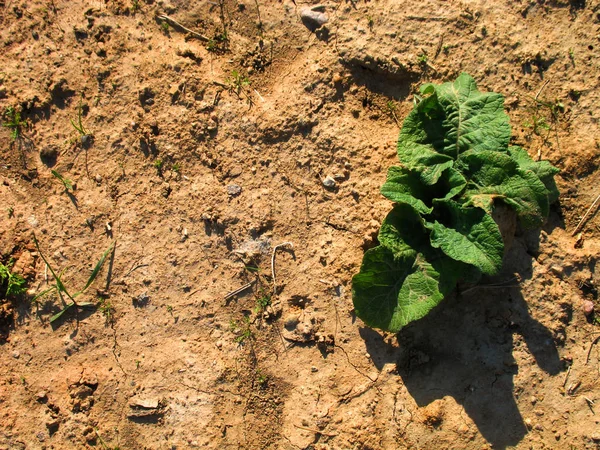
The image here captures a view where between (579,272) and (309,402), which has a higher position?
(579,272)

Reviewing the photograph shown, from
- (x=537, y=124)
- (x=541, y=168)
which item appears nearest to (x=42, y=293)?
(x=541, y=168)

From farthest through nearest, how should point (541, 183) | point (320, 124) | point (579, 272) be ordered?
point (320, 124), point (579, 272), point (541, 183)

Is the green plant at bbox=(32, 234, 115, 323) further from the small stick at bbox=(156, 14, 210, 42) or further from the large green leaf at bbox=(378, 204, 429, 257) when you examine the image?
the large green leaf at bbox=(378, 204, 429, 257)

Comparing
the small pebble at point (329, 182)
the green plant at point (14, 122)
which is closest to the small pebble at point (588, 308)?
the small pebble at point (329, 182)

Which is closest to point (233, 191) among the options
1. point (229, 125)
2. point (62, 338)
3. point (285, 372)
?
point (229, 125)

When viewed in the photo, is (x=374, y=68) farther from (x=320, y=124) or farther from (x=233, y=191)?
(x=233, y=191)

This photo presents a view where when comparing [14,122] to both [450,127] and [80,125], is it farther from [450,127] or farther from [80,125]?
[450,127]

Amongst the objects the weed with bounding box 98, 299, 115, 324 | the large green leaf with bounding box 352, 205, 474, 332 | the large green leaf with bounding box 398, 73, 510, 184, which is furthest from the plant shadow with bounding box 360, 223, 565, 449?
the weed with bounding box 98, 299, 115, 324
